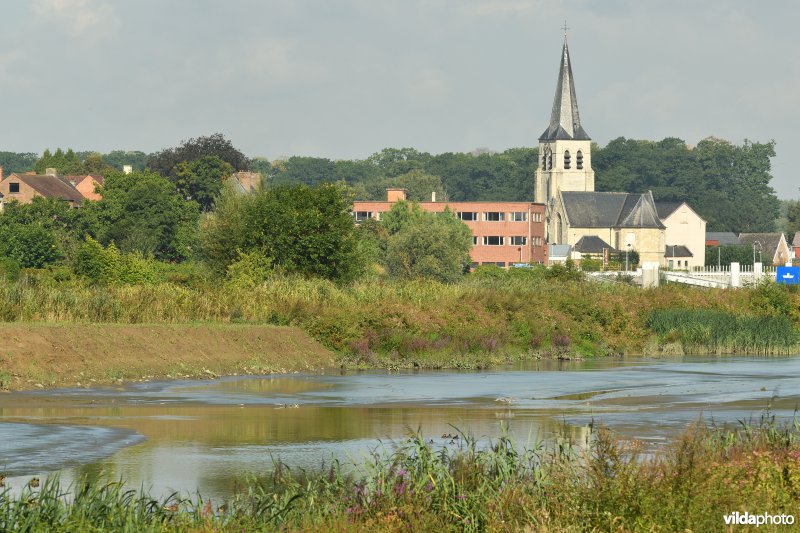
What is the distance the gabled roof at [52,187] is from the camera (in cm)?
14575

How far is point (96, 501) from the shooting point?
15.0 metres

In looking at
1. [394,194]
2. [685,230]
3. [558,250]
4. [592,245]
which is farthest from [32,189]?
[685,230]

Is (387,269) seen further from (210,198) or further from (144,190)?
(210,198)

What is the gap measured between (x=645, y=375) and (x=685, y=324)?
50.3 ft

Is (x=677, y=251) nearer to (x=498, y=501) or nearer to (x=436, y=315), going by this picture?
(x=436, y=315)

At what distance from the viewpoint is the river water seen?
21.8m

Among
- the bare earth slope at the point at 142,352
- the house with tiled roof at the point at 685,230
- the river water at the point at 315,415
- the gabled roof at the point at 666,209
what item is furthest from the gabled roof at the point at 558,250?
the bare earth slope at the point at 142,352

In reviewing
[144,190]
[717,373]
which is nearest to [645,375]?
[717,373]

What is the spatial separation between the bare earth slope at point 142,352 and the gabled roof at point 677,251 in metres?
146

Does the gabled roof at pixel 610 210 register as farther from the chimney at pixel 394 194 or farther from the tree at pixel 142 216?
the tree at pixel 142 216

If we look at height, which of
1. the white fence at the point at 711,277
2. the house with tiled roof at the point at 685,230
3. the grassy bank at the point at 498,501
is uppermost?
the house with tiled roof at the point at 685,230

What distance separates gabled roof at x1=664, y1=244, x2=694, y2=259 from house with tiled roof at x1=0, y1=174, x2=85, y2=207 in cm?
7922

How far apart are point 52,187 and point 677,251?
3302 inches

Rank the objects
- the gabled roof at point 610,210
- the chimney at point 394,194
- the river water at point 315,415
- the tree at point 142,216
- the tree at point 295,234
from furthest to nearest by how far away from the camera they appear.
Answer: the gabled roof at point 610,210 < the chimney at point 394,194 < the tree at point 142,216 < the tree at point 295,234 < the river water at point 315,415
